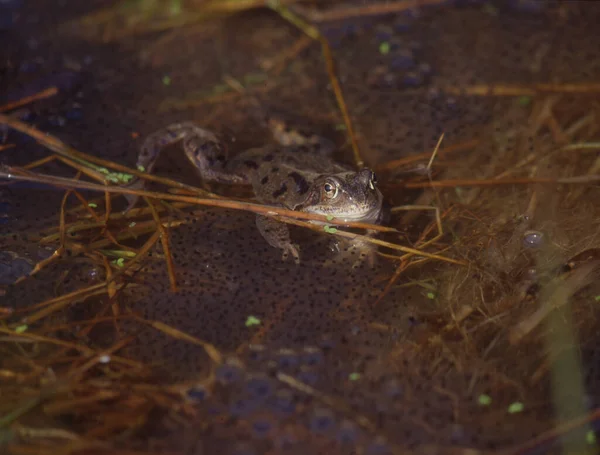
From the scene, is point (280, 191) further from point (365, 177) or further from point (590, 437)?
point (590, 437)

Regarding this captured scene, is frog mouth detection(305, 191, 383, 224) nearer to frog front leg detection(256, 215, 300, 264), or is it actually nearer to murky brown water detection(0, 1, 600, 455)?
murky brown water detection(0, 1, 600, 455)

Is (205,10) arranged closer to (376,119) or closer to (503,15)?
(376,119)

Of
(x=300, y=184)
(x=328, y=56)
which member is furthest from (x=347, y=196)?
(x=328, y=56)

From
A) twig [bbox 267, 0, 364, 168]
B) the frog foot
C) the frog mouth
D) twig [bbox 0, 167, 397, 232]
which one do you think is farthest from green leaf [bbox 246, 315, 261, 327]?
twig [bbox 267, 0, 364, 168]

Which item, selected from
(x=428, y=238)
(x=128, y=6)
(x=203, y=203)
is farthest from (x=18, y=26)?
(x=428, y=238)

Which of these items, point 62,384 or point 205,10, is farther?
point 205,10

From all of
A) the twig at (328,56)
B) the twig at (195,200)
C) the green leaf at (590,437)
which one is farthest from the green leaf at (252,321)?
the green leaf at (590,437)
